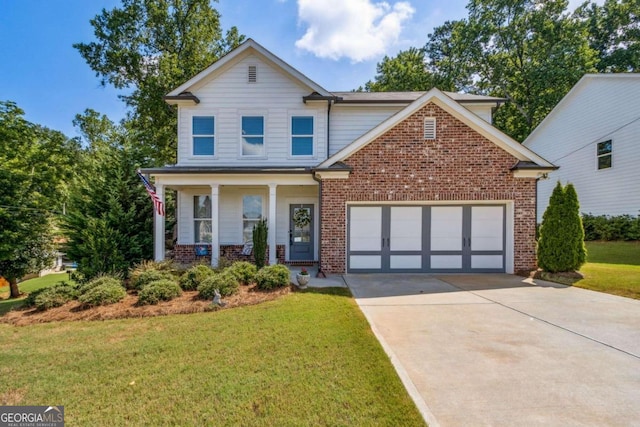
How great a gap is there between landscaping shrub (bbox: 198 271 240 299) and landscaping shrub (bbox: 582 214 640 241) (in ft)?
58.4

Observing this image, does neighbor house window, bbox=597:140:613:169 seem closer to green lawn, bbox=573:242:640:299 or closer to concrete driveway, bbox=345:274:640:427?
green lawn, bbox=573:242:640:299

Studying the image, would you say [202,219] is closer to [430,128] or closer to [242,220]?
[242,220]

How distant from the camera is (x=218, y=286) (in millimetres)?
6973

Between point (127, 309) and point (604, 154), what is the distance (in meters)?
22.0

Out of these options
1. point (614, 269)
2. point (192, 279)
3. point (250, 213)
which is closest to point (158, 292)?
point (192, 279)

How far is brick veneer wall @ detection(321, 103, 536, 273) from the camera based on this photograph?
927 cm

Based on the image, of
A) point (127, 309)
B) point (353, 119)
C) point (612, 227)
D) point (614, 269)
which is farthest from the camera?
point (612, 227)

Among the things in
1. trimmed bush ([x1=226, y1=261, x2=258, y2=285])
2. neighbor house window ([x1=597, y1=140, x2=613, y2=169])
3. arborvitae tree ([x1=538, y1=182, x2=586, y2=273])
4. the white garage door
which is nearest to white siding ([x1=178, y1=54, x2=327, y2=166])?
the white garage door

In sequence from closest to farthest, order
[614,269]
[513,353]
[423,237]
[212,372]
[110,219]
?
[212,372]
[513,353]
[614,269]
[110,219]
[423,237]

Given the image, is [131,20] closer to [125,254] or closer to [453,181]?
[125,254]

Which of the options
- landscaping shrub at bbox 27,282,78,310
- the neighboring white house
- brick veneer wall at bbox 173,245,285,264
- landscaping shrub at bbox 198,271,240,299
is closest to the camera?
landscaping shrub at bbox 27,282,78,310

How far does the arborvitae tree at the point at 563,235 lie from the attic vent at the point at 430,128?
13.2ft

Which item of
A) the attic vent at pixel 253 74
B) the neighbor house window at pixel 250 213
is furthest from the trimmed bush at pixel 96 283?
the attic vent at pixel 253 74

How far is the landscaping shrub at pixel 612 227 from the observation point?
13.5m
